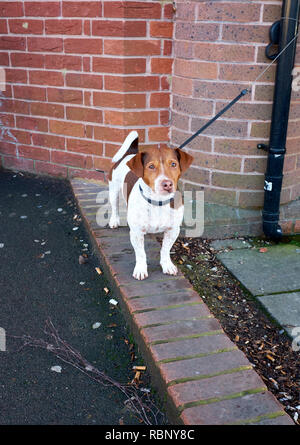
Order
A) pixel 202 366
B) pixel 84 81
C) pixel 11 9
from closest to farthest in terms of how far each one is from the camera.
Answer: pixel 202 366
pixel 84 81
pixel 11 9

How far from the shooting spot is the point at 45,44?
14.0 ft

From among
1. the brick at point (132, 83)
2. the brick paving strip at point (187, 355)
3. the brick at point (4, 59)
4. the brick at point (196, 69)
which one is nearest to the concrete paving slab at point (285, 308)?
the brick paving strip at point (187, 355)

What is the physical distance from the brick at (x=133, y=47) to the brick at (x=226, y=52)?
50 centimetres

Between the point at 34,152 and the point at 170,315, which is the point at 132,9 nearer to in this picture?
the point at 34,152

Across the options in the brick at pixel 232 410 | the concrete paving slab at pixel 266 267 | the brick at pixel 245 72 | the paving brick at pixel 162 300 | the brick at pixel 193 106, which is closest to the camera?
the brick at pixel 232 410

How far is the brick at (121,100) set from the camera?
397 centimetres

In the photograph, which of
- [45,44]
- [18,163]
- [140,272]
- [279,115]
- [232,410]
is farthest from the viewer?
[18,163]

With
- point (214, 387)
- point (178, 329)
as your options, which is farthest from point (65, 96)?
point (214, 387)

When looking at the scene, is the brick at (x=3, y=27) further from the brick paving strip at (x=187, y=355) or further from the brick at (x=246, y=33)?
the brick paving strip at (x=187, y=355)

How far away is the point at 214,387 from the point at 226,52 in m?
2.48

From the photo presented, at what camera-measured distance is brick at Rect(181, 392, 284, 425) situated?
191 cm

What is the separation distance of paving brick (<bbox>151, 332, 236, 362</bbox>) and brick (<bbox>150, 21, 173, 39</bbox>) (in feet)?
8.74

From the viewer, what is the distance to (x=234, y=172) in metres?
3.69
